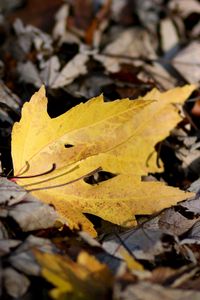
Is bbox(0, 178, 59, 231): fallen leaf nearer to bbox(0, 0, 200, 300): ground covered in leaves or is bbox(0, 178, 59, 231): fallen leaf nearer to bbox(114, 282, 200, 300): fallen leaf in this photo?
bbox(0, 0, 200, 300): ground covered in leaves

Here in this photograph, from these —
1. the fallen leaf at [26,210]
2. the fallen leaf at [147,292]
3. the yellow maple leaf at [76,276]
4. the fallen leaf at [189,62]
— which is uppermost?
the fallen leaf at [189,62]

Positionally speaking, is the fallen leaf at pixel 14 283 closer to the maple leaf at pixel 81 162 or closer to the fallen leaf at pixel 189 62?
the maple leaf at pixel 81 162

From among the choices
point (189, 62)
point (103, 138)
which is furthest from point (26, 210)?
point (189, 62)

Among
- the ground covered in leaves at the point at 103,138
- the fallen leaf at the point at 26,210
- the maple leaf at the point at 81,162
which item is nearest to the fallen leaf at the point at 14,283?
the ground covered in leaves at the point at 103,138

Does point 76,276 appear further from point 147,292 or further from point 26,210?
point 26,210

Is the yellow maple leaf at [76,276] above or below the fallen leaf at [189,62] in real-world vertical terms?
below

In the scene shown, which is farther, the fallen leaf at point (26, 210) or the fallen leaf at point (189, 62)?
the fallen leaf at point (189, 62)

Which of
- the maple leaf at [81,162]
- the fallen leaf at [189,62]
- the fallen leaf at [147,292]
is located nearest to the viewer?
the fallen leaf at [147,292]
